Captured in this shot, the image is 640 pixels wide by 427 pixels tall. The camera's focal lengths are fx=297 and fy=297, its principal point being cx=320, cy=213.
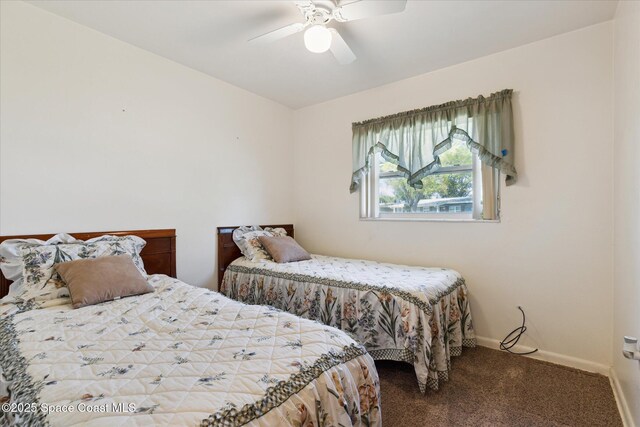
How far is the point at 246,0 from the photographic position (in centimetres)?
187

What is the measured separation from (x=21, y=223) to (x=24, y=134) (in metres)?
0.56

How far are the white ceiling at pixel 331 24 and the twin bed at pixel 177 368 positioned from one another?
188 cm

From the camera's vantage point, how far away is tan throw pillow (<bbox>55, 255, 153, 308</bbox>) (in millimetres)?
1626

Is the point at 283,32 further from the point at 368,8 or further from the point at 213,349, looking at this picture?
the point at 213,349

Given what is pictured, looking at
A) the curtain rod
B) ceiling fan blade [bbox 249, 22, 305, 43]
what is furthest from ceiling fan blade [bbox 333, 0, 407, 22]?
the curtain rod

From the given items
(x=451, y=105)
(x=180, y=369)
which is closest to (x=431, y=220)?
(x=451, y=105)

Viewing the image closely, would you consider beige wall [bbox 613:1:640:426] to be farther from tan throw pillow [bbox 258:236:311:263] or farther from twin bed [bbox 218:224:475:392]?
tan throw pillow [bbox 258:236:311:263]

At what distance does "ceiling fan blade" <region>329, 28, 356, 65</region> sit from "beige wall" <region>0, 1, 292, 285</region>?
145cm

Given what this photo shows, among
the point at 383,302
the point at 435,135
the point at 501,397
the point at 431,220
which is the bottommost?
the point at 501,397

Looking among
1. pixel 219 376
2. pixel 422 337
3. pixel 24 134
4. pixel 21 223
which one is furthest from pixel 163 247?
pixel 422 337

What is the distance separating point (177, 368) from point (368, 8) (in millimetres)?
1925

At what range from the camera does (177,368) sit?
1.00 m

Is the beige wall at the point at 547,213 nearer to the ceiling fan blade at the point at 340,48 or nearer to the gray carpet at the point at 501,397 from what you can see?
the gray carpet at the point at 501,397

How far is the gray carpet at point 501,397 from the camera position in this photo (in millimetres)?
1608
